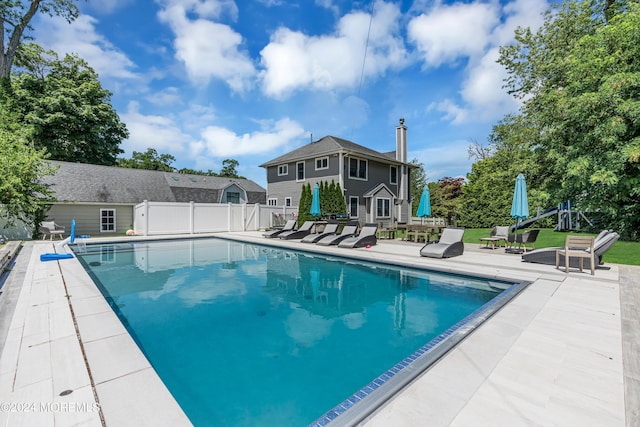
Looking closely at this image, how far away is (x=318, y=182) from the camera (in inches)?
801

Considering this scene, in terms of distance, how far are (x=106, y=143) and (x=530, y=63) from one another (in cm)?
3406

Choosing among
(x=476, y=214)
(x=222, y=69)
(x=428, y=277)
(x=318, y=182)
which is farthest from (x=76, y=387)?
(x=476, y=214)

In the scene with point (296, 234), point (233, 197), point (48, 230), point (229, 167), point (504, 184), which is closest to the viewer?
point (48, 230)

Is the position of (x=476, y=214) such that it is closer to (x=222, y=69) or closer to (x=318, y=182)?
(x=318, y=182)

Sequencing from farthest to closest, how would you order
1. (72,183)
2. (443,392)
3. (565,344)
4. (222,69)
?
(72,183) < (222,69) < (565,344) < (443,392)

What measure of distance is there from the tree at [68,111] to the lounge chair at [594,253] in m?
29.4

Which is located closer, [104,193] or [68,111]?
[104,193]

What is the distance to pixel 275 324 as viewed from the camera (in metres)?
4.59

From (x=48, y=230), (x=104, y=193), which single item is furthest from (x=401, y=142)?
(x=48, y=230)

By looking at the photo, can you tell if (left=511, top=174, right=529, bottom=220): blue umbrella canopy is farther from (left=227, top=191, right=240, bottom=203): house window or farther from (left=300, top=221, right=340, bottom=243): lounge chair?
(left=227, top=191, right=240, bottom=203): house window

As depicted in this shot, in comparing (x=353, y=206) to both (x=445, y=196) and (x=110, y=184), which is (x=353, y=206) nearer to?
(x=110, y=184)

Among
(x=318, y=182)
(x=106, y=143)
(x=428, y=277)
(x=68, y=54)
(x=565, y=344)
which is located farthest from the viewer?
(x=106, y=143)

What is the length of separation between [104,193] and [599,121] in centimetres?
2486

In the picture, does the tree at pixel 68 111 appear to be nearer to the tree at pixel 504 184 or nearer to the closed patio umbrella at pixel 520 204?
the closed patio umbrella at pixel 520 204
